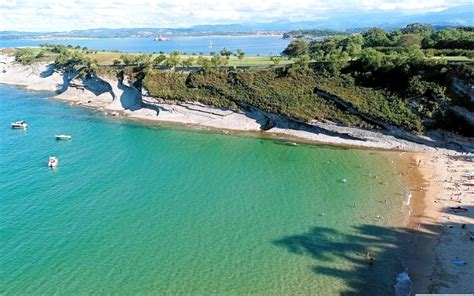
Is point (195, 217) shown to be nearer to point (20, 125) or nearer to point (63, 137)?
point (63, 137)

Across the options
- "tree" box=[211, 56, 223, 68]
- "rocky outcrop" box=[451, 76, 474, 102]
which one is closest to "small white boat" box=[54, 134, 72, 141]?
"tree" box=[211, 56, 223, 68]

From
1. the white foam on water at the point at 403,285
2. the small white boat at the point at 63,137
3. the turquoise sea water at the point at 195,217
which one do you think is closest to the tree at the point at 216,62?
the turquoise sea water at the point at 195,217

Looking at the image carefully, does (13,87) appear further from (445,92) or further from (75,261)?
(445,92)

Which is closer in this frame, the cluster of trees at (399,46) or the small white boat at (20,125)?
the small white boat at (20,125)

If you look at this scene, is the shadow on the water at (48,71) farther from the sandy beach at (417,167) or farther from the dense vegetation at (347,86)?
the dense vegetation at (347,86)

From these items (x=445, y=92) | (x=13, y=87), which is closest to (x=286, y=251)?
(x=445, y=92)

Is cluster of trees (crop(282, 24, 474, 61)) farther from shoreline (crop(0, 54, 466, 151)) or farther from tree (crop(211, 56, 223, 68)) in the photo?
tree (crop(211, 56, 223, 68))

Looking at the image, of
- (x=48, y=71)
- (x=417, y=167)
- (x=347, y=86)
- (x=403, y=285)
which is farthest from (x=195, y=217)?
(x=48, y=71)
